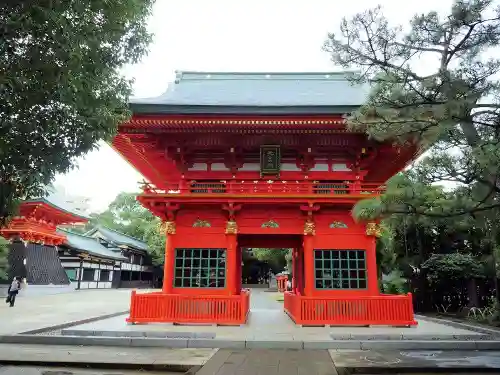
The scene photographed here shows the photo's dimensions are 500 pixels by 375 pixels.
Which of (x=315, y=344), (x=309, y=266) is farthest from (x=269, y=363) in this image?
(x=309, y=266)

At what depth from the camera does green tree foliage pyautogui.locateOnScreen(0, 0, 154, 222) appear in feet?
18.2

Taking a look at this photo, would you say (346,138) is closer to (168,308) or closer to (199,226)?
(199,226)

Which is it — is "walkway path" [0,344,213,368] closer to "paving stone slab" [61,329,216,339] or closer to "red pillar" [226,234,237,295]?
"paving stone slab" [61,329,216,339]

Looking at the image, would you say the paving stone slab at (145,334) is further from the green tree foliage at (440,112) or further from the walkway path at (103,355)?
the green tree foliage at (440,112)

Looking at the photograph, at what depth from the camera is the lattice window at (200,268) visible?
13.9 metres

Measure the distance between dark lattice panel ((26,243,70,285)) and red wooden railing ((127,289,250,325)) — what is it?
814 inches

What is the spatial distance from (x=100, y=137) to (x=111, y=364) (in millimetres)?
4529

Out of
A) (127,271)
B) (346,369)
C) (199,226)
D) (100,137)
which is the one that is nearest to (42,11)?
(100,137)

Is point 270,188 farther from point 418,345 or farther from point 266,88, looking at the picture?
point 266,88

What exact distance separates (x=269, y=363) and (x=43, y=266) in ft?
96.3

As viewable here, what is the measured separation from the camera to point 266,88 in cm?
1995

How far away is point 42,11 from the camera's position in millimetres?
5301

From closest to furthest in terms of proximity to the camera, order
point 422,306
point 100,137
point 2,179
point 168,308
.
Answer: point 2,179
point 100,137
point 168,308
point 422,306

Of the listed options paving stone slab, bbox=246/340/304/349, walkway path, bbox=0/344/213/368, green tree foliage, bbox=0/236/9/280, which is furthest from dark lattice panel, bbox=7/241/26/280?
paving stone slab, bbox=246/340/304/349
